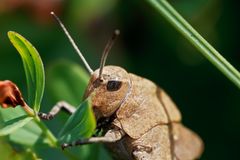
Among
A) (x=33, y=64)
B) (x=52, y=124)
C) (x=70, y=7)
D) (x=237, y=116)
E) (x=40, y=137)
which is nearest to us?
(x=33, y=64)

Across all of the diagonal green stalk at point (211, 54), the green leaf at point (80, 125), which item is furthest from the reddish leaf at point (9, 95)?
the diagonal green stalk at point (211, 54)

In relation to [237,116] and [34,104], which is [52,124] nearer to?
[34,104]

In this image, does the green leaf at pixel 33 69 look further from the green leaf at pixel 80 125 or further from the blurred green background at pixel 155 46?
the blurred green background at pixel 155 46

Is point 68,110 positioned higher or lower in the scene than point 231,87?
higher

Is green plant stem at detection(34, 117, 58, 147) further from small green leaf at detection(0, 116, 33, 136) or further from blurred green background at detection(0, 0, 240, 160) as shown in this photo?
blurred green background at detection(0, 0, 240, 160)

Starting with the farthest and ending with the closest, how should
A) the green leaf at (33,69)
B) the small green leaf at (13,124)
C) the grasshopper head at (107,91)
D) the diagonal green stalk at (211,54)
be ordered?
the grasshopper head at (107,91), the diagonal green stalk at (211,54), the green leaf at (33,69), the small green leaf at (13,124)

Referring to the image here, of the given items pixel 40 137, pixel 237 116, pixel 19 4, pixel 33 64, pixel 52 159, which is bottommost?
pixel 237 116

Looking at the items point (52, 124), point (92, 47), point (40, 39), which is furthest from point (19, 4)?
point (52, 124)
